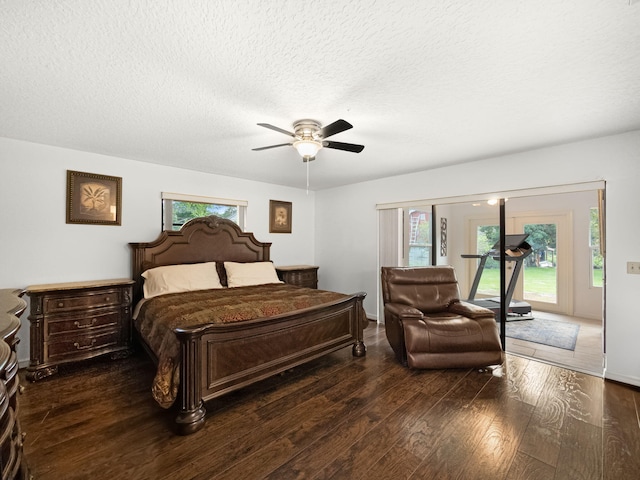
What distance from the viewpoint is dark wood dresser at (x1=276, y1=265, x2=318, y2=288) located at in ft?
15.1

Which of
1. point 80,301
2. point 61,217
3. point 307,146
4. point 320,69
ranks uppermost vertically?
point 320,69

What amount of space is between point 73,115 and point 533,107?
3693mm

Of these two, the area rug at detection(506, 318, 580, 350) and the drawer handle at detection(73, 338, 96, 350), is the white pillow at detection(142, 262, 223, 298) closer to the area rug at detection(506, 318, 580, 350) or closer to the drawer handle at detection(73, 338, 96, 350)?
the drawer handle at detection(73, 338, 96, 350)

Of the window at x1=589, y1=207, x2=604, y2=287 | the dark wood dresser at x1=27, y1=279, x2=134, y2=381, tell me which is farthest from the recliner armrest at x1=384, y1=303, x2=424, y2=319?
the window at x1=589, y1=207, x2=604, y2=287

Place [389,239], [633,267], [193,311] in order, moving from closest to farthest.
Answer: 1. [193,311]
2. [633,267]
3. [389,239]

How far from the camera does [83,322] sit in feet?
9.38

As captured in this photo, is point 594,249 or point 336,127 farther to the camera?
point 594,249

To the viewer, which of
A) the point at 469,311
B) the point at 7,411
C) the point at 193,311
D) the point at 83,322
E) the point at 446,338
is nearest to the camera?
the point at 7,411

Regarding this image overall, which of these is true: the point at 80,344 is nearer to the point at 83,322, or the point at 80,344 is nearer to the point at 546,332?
the point at 83,322

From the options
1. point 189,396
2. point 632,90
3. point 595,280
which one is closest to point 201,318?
point 189,396

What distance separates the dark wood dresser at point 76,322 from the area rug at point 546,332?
4.91 m

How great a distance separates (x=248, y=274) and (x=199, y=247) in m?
0.81

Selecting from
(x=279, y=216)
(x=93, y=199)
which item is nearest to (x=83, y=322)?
(x=93, y=199)

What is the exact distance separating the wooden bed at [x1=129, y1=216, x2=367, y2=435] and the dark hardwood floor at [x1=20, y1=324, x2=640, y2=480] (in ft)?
0.70
